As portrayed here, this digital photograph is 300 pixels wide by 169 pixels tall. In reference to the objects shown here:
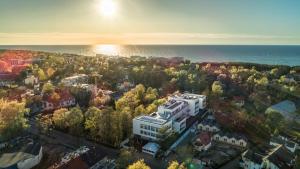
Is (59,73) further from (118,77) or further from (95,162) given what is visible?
(95,162)

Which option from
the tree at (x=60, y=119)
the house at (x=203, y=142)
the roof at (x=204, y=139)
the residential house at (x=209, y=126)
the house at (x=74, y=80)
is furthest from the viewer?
the house at (x=74, y=80)

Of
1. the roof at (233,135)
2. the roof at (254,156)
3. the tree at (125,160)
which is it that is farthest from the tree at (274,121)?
the tree at (125,160)

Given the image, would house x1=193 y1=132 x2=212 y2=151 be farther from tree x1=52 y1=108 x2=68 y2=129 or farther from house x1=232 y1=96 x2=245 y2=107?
tree x1=52 y1=108 x2=68 y2=129

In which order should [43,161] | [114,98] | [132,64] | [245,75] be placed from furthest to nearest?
[132,64] < [245,75] < [114,98] < [43,161]

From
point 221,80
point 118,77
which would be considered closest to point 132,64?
point 118,77

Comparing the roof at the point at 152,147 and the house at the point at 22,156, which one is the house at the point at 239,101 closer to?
the roof at the point at 152,147

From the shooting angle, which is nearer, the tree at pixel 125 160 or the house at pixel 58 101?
the tree at pixel 125 160
